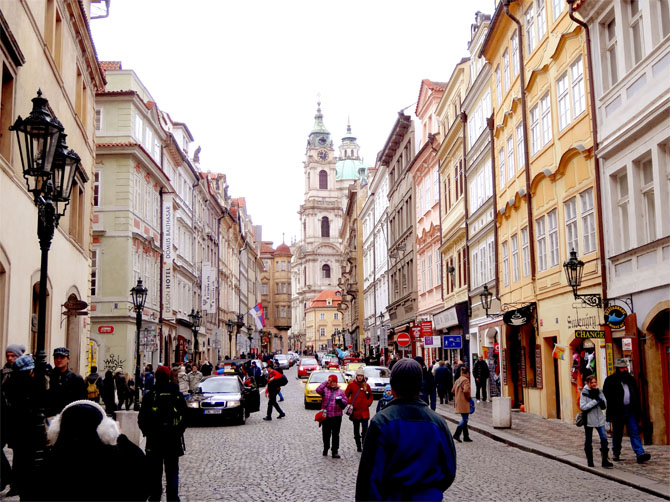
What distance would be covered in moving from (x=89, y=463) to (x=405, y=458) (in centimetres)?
194

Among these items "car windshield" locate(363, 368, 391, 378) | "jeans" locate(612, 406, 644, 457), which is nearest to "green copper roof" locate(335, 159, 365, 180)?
"car windshield" locate(363, 368, 391, 378)

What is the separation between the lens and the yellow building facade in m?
20.9

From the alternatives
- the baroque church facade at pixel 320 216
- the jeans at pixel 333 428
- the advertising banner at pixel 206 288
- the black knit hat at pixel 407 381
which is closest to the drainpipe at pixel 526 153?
the jeans at pixel 333 428

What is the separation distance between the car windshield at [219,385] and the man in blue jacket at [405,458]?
1951 cm

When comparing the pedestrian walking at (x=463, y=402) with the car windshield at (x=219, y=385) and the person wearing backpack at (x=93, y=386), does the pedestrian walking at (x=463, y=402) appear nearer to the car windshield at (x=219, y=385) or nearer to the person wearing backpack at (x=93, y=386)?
the car windshield at (x=219, y=385)

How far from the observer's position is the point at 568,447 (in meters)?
16.6

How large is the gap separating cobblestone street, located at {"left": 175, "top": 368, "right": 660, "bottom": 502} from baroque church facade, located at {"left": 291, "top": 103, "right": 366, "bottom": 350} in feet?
473

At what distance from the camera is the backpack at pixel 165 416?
10.3 metres

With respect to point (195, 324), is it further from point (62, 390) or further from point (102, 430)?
point (102, 430)

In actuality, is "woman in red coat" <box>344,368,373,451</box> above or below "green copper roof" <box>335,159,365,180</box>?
below

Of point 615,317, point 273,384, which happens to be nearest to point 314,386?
point 273,384

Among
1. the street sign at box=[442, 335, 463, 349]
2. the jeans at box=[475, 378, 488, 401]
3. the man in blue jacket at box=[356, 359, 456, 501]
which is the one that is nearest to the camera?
the man in blue jacket at box=[356, 359, 456, 501]

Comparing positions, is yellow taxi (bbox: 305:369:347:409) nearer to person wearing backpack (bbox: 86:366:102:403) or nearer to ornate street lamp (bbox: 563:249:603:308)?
person wearing backpack (bbox: 86:366:102:403)

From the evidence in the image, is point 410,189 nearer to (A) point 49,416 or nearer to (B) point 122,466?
(A) point 49,416
